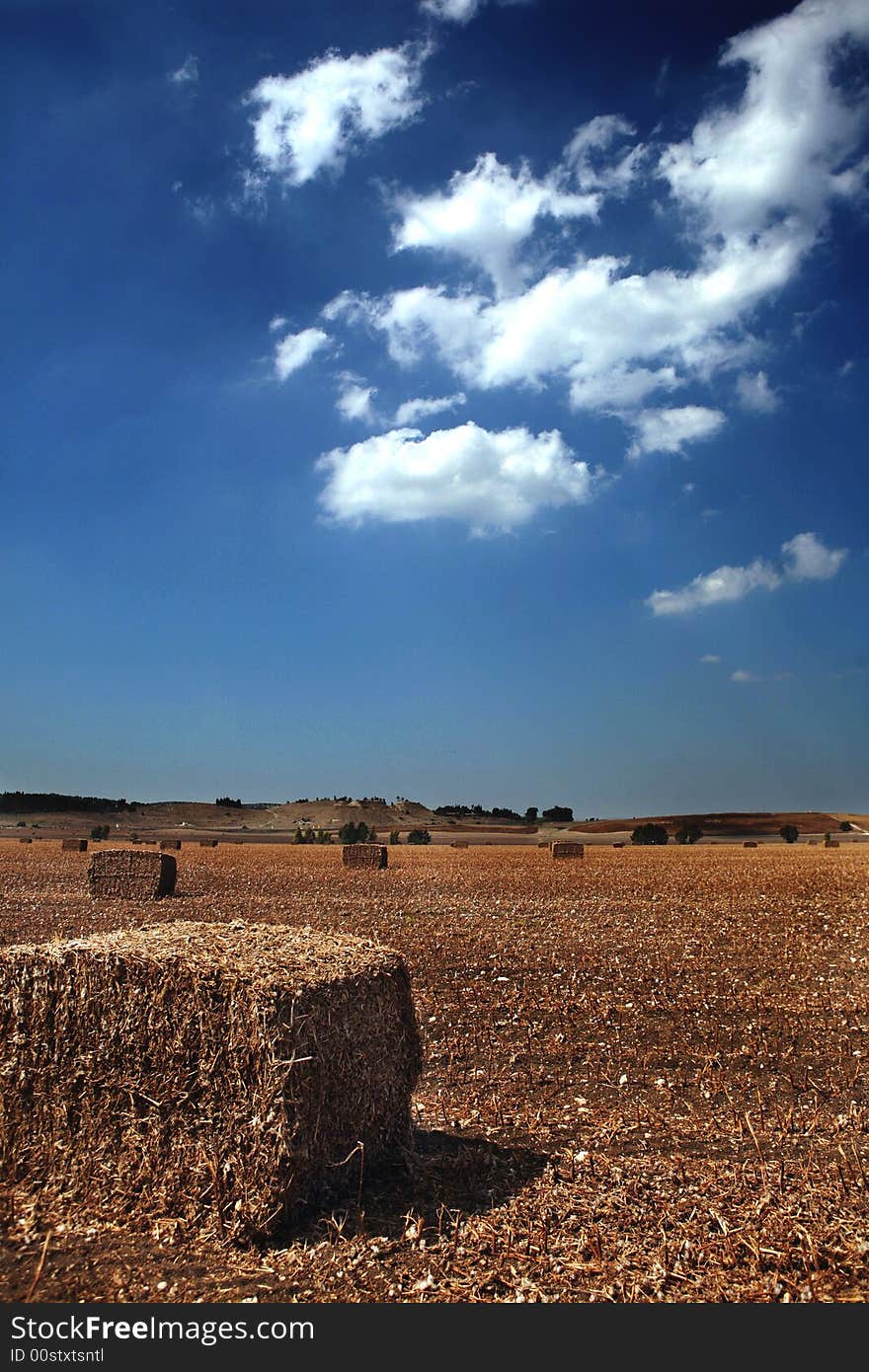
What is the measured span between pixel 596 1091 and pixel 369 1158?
2870 millimetres

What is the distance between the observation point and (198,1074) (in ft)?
18.1

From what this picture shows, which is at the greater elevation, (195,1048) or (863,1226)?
(195,1048)

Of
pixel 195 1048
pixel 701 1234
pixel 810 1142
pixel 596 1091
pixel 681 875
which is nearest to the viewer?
pixel 701 1234

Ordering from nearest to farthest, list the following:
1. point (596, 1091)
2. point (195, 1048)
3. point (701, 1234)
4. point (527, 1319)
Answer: point (527, 1319), point (701, 1234), point (195, 1048), point (596, 1091)

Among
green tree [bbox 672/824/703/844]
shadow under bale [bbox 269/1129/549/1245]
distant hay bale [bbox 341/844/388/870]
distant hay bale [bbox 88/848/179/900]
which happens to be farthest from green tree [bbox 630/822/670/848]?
shadow under bale [bbox 269/1129/549/1245]

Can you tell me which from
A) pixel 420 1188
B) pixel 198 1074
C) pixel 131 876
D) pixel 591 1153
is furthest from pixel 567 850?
pixel 198 1074

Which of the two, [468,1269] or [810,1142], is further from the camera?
[810,1142]

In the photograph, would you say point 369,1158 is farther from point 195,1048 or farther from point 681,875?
point 681,875

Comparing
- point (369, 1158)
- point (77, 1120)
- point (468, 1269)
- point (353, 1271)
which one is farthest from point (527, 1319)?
point (77, 1120)

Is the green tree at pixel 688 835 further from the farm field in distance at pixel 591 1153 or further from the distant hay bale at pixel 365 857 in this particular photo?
the farm field in distance at pixel 591 1153

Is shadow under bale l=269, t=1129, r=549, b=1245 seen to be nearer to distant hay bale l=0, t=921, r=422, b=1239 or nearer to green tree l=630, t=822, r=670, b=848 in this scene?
distant hay bale l=0, t=921, r=422, b=1239

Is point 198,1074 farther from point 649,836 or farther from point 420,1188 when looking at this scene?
point 649,836

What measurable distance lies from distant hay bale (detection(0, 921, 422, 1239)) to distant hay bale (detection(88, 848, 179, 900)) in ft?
58.4

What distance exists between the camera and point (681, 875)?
2875cm
